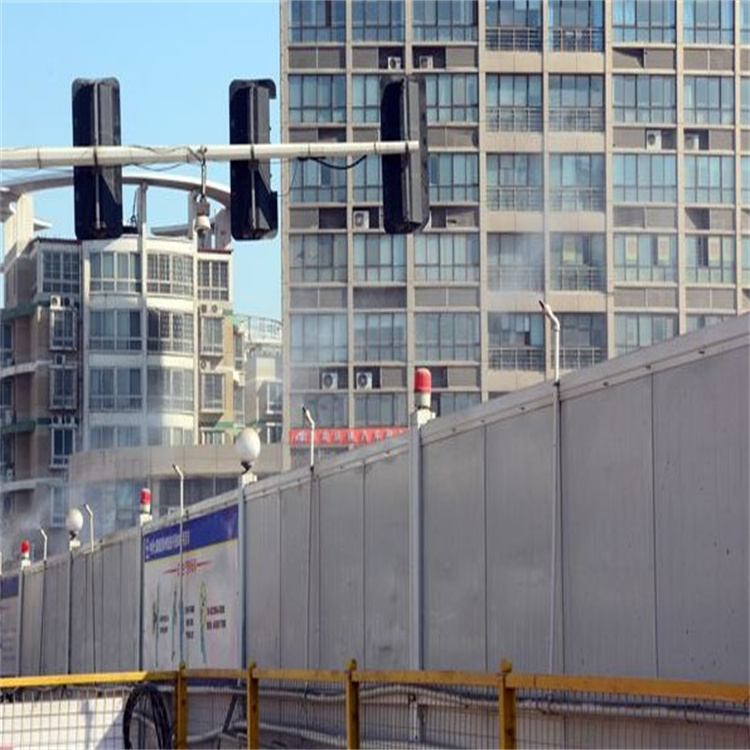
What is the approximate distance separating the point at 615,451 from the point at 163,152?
970 centimetres

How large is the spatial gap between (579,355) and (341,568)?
7934 centimetres

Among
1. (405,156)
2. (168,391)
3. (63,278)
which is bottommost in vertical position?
(405,156)

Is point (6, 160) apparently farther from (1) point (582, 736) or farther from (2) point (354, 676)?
(1) point (582, 736)

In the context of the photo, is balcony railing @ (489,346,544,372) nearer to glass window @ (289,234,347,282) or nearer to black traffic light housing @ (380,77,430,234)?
glass window @ (289,234,347,282)

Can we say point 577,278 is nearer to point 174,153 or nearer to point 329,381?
point 329,381

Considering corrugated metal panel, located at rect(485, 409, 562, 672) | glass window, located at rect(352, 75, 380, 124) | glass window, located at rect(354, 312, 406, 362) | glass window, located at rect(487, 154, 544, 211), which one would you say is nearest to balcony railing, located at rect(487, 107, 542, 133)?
glass window, located at rect(487, 154, 544, 211)

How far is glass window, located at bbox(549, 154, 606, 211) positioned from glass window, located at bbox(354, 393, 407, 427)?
1262cm

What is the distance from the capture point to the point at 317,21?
101 m

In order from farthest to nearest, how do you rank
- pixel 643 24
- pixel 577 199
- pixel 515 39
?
1. pixel 515 39
2. pixel 643 24
3. pixel 577 199

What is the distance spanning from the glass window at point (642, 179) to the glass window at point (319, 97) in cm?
1354

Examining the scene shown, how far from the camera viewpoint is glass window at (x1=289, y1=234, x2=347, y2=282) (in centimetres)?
10462

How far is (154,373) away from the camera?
121750 millimetres

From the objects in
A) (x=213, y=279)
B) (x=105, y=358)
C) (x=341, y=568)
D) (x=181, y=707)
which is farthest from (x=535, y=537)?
(x=213, y=279)

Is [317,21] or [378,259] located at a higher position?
[317,21]
